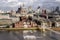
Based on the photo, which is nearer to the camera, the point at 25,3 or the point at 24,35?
the point at 24,35

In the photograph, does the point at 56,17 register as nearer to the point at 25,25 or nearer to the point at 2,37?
the point at 25,25

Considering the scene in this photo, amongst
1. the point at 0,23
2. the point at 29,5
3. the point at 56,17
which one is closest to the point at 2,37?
the point at 0,23

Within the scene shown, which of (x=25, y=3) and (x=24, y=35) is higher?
(x=25, y=3)

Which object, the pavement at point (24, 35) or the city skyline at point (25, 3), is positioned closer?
the pavement at point (24, 35)

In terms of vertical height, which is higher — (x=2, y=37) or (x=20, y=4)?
(x=20, y=4)

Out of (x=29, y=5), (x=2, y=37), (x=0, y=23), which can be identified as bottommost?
(x=2, y=37)

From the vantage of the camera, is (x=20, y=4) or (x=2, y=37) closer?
(x=2, y=37)

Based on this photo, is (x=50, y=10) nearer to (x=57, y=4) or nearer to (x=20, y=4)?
(x=57, y=4)

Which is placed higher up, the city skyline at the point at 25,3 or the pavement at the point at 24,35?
the city skyline at the point at 25,3
